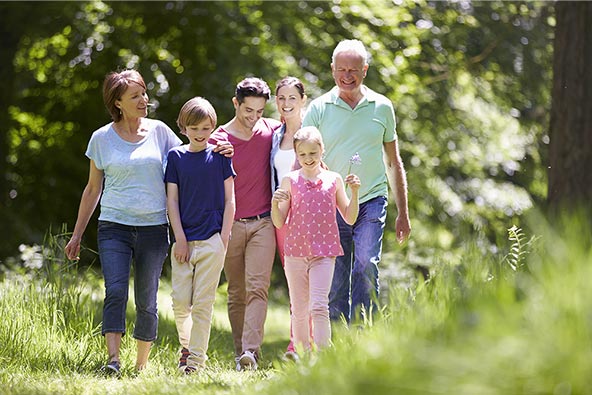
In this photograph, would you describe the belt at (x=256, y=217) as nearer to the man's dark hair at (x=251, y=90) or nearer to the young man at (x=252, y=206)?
the young man at (x=252, y=206)

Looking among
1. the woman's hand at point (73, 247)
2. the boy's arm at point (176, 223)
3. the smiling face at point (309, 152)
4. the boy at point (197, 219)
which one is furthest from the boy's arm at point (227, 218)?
the woman's hand at point (73, 247)

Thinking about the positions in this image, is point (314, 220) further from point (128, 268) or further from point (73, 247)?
point (73, 247)

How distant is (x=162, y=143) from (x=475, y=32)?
11.3m

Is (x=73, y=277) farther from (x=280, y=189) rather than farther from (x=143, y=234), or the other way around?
(x=280, y=189)

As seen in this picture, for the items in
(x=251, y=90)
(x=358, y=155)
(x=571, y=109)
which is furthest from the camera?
(x=571, y=109)

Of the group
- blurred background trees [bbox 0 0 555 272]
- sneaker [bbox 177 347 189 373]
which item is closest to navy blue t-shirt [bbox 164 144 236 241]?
sneaker [bbox 177 347 189 373]

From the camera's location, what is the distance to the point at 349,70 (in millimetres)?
6277

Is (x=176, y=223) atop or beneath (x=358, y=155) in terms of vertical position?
beneath

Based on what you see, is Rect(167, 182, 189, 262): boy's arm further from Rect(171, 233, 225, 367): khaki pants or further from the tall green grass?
the tall green grass

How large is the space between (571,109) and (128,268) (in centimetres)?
538

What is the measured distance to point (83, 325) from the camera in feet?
22.4

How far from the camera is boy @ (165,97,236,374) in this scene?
5.95m

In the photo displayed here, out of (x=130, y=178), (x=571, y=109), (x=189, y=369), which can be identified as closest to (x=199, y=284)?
(x=189, y=369)

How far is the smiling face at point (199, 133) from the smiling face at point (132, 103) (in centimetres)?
31
